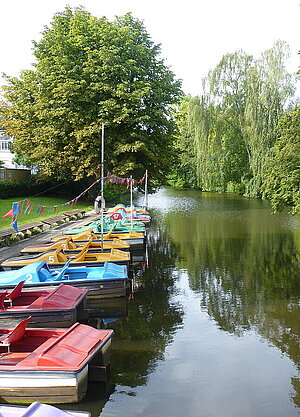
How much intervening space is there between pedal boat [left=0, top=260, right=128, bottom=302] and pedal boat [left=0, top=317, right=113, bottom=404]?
12.4ft

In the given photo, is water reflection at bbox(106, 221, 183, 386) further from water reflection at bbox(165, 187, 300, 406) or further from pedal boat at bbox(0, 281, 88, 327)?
pedal boat at bbox(0, 281, 88, 327)

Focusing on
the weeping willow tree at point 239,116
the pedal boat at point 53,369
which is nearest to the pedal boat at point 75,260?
the pedal boat at point 53,369

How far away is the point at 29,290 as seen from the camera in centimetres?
1094

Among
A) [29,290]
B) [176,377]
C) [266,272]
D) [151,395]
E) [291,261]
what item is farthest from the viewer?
[291,261]

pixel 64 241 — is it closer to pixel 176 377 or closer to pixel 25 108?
pixel 176 377

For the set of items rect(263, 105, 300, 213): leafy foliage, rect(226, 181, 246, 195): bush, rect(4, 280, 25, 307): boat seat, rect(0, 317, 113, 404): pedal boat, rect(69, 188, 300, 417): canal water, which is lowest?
rect(69, 188, 300, 417): canal water

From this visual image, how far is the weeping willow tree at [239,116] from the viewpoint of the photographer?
4100cm

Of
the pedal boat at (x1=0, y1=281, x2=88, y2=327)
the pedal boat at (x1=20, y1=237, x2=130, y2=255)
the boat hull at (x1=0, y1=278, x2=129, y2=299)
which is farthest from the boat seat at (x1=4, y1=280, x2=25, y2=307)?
the pedal boat at (x1=20, y1=237, x2=130, y2=255)

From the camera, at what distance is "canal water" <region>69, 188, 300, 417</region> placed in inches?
287

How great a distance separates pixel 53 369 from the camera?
6684mm

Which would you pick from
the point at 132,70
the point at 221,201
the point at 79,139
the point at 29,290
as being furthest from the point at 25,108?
the point at 29,290

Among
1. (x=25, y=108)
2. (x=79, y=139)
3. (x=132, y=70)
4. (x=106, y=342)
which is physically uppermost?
(x=132, y=70)

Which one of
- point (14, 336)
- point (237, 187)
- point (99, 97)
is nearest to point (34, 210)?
point (99, 97)

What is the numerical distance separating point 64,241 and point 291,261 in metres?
9.06
